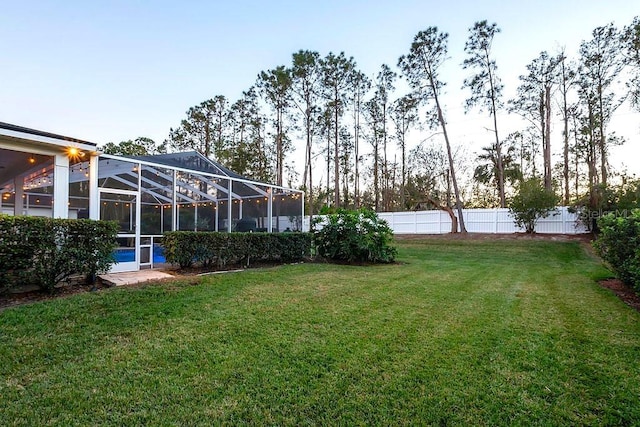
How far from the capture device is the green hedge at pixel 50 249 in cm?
424

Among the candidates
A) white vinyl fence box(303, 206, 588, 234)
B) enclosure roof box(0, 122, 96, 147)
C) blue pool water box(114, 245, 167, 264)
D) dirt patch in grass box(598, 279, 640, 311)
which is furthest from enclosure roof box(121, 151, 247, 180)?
dirt patch in grass box(598, 279, 640, 311)

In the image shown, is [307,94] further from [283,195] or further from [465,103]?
[283,195]

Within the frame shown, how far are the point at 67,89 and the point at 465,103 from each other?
17390 millimetres

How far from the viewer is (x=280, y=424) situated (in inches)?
76.4

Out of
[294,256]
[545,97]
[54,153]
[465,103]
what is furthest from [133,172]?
[545,97]

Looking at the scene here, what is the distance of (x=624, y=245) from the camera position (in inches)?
217

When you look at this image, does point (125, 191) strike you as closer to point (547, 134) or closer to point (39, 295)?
point (39, 295)

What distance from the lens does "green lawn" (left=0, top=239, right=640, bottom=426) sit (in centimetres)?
206

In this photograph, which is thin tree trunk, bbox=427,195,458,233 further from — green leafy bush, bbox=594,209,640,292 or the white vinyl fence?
green leafy bush, bbox=594,209,640,292

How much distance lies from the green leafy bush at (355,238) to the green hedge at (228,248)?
0.75 m

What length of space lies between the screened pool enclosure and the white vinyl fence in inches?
245

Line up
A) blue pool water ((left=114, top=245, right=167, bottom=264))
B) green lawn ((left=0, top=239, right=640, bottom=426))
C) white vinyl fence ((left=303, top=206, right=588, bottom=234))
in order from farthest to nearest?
white vinyl fence ((left=303, top=206, right=588, bottom=234)) < blue pool water ((left=114, top=245, right=167, bottom=264)) < green lawn ((left=0, top=239, right=640, bottom=426))

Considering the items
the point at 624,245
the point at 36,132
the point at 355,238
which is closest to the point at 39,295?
the point at 36,132

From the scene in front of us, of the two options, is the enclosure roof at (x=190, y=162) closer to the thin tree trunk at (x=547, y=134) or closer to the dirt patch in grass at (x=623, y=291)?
the dirt patch in grass at (x=623, y=291)
